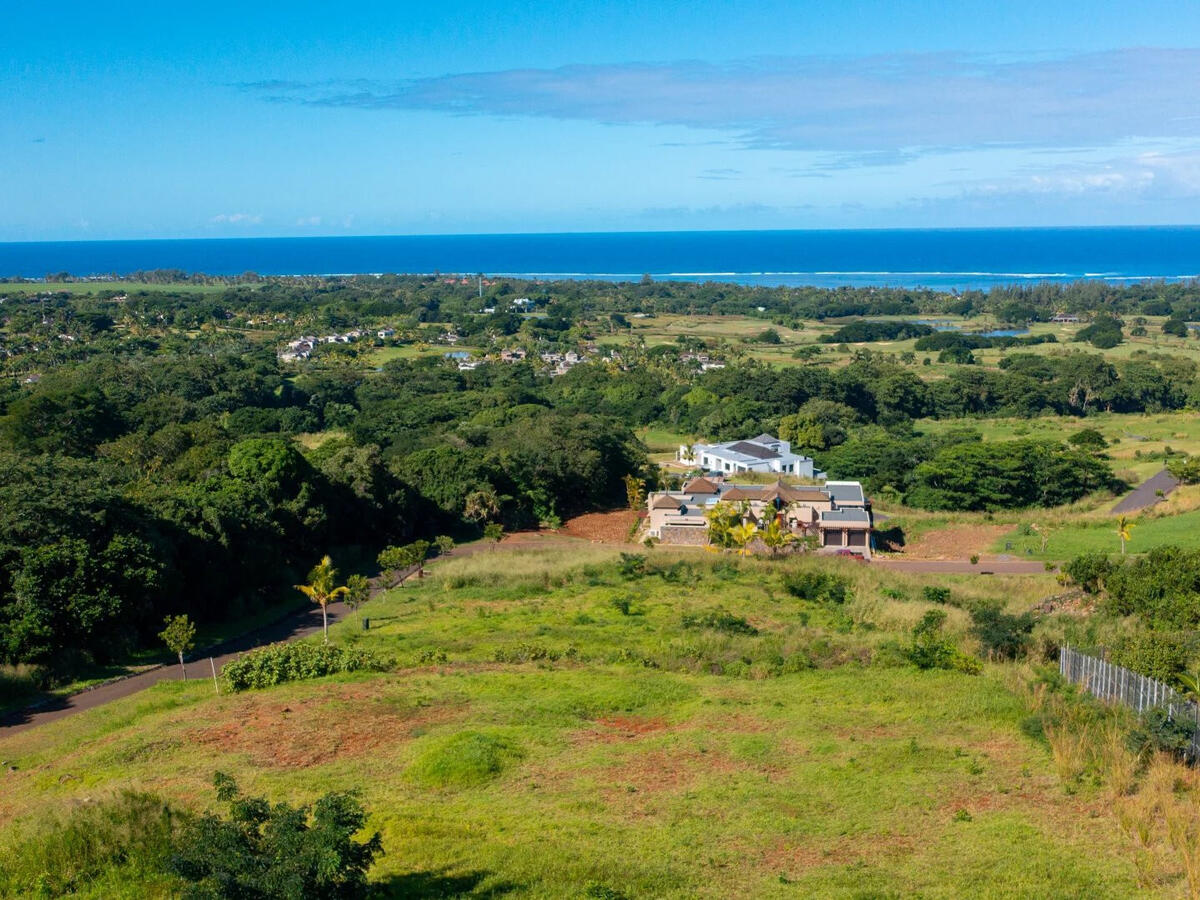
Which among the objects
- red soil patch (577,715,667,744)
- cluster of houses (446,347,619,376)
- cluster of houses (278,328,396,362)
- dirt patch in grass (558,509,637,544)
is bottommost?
dirt patch in grass (558,509,637,544)

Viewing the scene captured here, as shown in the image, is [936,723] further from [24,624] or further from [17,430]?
[17,430]

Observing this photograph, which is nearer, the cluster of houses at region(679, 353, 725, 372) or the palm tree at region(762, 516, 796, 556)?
the palm tree at region(762, 516, 796, 556)

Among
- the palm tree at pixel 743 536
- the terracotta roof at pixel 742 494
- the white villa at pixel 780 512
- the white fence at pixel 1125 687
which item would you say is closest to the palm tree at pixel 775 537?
the palm tree at pixel 743 536

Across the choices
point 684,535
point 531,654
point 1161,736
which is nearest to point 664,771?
point 1161,736

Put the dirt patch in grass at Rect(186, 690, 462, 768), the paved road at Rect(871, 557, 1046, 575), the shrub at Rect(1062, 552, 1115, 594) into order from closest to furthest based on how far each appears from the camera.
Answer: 1. the dirt patch in grass at Rect(186, 690, 462, 768)
2. the shrub at Rect(1062, 552, 1115, 594)
3. the paved road at Rect(871, 557, 1046, 575)

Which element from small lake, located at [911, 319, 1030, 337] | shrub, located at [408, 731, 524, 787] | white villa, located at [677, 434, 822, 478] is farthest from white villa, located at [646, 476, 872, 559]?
small lake, located at [911, 319, 1030, 337]

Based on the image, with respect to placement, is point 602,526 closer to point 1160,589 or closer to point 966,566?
point 966,566

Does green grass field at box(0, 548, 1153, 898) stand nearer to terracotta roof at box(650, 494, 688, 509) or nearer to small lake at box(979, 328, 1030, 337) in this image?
terracotta roof at box(650, 494, 688, 509)
